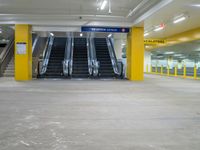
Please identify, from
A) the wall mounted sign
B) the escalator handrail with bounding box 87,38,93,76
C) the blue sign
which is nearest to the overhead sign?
the escalator handrail with bounding box 87,38,93,76

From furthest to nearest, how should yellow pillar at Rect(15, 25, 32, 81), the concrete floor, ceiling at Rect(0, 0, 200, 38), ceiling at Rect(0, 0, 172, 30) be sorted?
1. yellow pillar at Rect(15, 25, 32, 81)
2. ceiling at Rect(0, 0, 172, 30)
3. ceiling at Rect(0, 0, 200, 38)
4. the concrete floor

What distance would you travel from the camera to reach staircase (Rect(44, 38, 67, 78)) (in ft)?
50.3

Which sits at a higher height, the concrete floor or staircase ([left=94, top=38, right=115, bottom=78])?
staircase ([left=94, top=38, right=115, bottom=78])

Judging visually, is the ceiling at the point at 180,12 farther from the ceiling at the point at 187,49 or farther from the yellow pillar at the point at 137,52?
the ceiling at the point at 187,49

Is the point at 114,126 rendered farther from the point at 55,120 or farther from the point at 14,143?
the point at 14,143

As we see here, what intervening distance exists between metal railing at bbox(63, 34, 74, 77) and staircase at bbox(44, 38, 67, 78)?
13.6 inches

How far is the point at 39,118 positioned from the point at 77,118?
710 mm

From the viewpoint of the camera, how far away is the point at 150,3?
9.98 meters

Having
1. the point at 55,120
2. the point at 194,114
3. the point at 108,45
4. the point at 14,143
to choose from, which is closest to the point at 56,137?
the point at 14,143

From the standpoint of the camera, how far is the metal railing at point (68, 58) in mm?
15312

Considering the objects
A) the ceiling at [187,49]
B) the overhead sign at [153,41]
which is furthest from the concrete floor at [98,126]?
the overhead sign at [153,41]

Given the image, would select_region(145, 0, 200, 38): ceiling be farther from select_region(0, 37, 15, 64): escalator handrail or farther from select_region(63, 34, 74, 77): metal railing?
select_region(0, 37, 15, 64): escalator handrail

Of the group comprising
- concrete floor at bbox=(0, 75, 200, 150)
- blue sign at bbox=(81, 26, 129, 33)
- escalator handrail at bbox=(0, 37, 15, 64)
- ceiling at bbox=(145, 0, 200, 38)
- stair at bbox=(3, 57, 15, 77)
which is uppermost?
ceiling at bbox=(145, 0, 200, 38)

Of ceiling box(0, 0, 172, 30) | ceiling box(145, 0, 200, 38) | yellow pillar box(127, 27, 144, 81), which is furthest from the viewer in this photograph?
yellow pillar box(127, 27, 144, 81)
